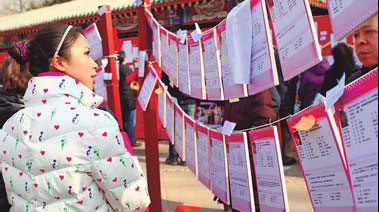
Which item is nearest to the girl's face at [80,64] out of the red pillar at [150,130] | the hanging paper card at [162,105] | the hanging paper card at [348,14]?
the hanging paper card at [348,14]

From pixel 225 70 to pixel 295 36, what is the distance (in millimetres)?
658

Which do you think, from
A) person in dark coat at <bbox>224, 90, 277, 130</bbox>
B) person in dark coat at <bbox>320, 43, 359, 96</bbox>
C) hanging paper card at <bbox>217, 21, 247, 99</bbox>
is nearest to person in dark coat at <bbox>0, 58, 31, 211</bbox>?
hanging paper card at <bbox>217, 21, 247, 99</bbox>

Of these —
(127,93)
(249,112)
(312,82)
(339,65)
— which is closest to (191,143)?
(249,112)

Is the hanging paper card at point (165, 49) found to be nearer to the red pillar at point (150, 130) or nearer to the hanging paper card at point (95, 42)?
the red pillar at point (150, 130)

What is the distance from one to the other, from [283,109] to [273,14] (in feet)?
15.5

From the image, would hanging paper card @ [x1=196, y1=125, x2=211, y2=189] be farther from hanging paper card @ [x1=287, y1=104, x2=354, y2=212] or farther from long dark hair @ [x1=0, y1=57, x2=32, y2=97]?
long dark hair @ [x1=0, y1=57, x2=32, y2=97]

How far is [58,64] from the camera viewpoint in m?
1.79

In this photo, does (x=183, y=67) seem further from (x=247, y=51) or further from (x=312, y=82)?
(x=312, y=82)

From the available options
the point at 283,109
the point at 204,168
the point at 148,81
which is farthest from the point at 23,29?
the point at 204,168

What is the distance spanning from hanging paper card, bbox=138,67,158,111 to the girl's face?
142 cm

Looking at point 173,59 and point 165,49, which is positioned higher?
point 165,49

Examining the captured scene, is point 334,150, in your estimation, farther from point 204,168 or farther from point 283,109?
point 283,109

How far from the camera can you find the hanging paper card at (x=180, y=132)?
2.87 meters

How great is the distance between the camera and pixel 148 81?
11.3 ft
